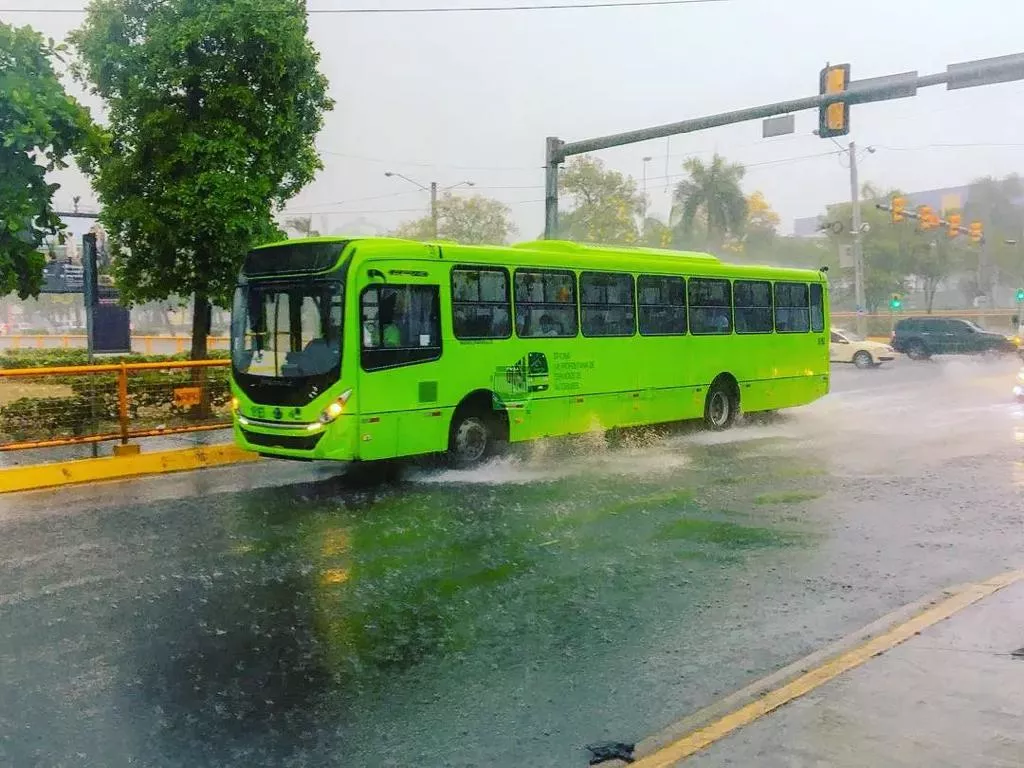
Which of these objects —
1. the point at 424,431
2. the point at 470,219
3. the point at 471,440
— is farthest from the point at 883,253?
the point at 424,431

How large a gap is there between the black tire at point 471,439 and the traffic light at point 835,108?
381 inches

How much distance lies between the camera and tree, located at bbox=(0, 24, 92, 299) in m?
10.5

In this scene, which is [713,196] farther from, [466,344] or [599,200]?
[466,344]

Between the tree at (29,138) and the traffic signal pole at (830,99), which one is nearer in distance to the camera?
the tree at (29,138)

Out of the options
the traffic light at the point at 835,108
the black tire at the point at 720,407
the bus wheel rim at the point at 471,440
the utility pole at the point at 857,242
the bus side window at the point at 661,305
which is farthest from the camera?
the utility pole at the point at 857,242

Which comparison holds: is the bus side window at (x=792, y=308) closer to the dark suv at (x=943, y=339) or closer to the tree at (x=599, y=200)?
the dark suv at (x=943, y=339)

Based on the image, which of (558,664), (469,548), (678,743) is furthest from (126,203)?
(678,743)

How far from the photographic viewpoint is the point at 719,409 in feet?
57.8

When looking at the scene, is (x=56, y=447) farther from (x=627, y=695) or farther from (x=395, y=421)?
(x=627, y=695)

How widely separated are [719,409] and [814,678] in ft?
42.3

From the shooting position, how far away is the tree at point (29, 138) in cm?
1051

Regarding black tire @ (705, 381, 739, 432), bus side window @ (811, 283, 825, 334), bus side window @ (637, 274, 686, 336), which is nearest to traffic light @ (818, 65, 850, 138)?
bus side window @ (811, 283, 825, 334)

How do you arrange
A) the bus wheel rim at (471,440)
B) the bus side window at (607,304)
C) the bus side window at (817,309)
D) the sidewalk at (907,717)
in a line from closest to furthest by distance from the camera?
the sidewalk at (907,717) → the bus wheel rim at (471,440) → the bus side window at (607,304) → the bus side window at (817,309)

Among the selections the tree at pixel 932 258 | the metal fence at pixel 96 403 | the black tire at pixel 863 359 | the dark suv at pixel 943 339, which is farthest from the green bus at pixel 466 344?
the tree at pixel 932 258
